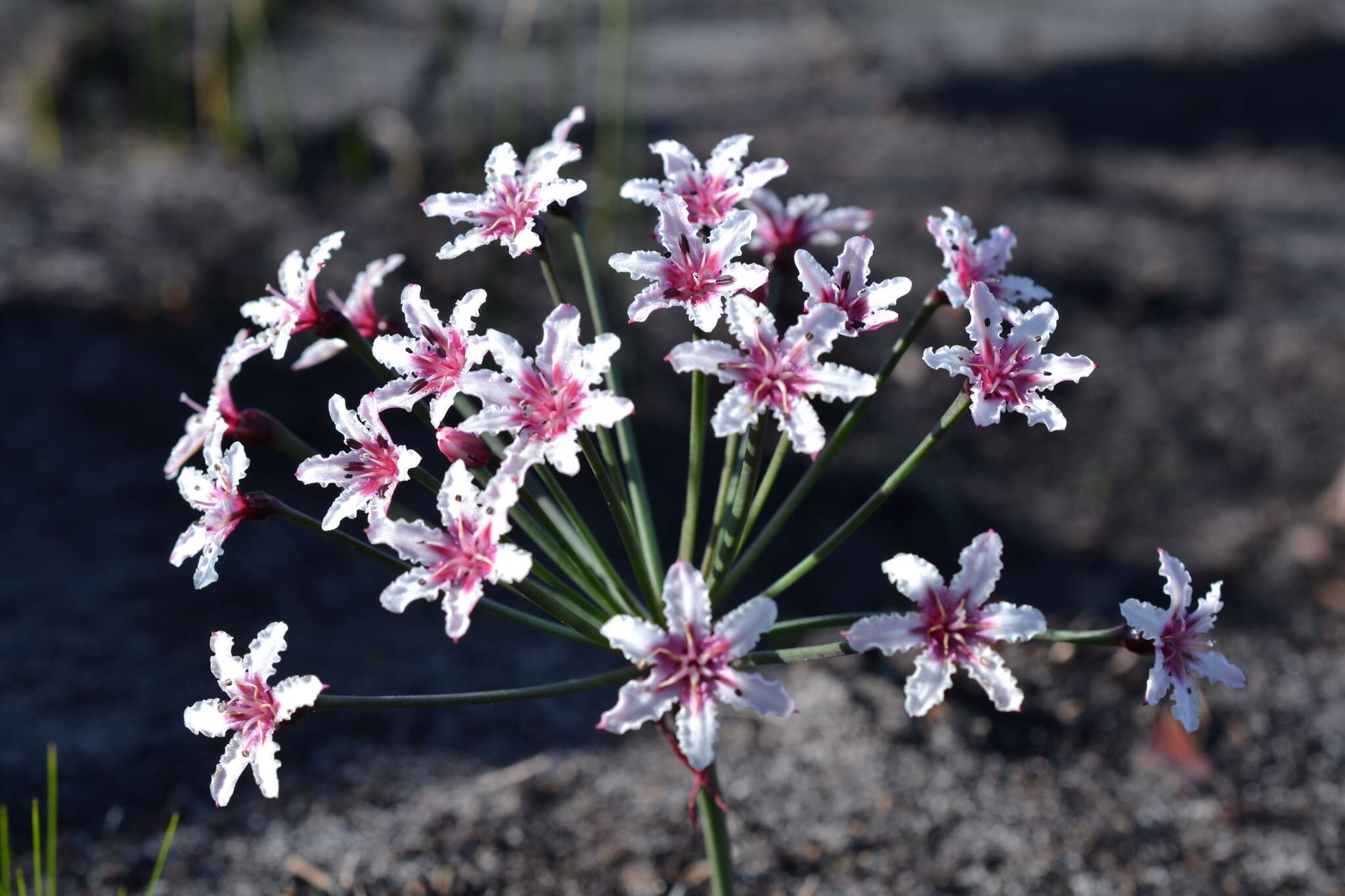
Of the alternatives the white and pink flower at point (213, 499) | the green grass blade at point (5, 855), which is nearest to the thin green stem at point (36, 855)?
the green grass blade at point (5, 855)

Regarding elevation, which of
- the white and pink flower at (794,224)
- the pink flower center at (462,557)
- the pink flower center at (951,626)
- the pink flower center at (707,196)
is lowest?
the pink flower center at (951,626)

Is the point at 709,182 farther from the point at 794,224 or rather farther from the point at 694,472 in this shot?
the point at 694,472

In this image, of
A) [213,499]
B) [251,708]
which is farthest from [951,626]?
[213,499]

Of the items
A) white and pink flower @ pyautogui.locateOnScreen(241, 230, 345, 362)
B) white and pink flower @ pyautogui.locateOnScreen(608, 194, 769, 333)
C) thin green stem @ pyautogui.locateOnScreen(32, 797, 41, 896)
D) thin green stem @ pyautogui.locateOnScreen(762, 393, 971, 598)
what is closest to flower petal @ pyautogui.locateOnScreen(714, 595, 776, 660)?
thin green stem @ pyautogui.locateOnScreen(762, 393, 971, 598)

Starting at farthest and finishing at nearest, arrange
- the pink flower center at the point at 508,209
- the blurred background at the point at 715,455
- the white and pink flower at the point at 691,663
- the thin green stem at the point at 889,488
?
1. the blurred background at the point at 715,455
2. the pink flower center at the point at 508,209
3. the thin green stem at the point at 889,488
4. the white and pink flower at the point at 691,663

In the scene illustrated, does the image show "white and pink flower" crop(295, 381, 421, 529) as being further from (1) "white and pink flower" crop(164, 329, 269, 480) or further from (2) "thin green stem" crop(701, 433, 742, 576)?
(2) "thin green stem" crop(701, 433, 742, 576)

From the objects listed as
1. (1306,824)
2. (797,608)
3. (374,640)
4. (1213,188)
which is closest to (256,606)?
(374,640)

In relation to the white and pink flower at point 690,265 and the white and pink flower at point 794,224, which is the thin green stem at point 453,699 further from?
the white and pink flower at point 794,224
